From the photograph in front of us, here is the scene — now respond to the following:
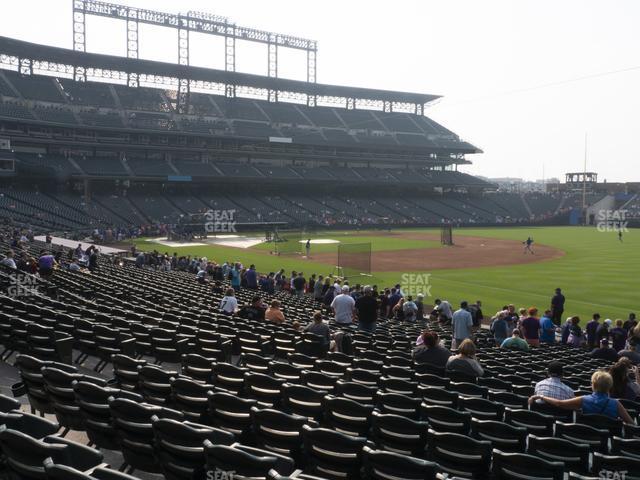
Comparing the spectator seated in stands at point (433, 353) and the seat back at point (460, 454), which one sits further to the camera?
the spectator seated in stands at point (433, 353)

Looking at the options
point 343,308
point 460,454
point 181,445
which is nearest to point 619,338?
point 343,308

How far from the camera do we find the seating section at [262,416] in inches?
189

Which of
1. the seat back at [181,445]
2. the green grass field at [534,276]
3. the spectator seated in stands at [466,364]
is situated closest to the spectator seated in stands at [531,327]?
the spectator seated in stands at [466,364]

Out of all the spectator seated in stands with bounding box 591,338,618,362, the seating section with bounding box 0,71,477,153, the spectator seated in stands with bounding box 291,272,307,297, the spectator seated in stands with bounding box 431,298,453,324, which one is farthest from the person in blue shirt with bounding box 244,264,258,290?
the seating section with bounding box 0,71,477,153

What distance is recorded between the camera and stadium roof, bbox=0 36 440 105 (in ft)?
224

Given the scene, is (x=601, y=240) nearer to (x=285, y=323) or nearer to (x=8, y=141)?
(x=285, y=323)

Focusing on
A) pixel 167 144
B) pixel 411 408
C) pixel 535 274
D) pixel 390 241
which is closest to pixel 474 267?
pixel 535 274

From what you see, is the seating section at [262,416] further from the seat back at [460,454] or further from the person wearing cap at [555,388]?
the person wearing cap at [555,388]

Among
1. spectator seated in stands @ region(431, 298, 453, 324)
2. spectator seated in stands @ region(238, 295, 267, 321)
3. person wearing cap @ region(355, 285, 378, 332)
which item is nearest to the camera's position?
spectator seated in stands @ region(238, 295, 267, 321)

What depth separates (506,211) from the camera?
98.2m

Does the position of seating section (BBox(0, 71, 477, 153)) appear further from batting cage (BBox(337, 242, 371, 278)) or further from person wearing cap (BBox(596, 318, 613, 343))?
person wearing cap (BBox(596, 318, 613, 343))

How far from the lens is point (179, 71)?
255 ft

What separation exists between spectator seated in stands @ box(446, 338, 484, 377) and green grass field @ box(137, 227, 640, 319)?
53.6 feet

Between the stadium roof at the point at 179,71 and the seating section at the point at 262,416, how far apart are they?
67.5 metres
